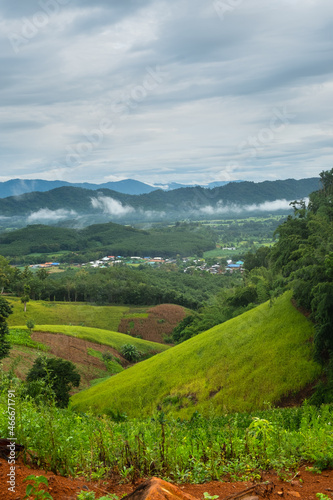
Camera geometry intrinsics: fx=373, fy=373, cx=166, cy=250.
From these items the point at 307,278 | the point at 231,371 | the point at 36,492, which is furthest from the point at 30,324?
the point at 36,492

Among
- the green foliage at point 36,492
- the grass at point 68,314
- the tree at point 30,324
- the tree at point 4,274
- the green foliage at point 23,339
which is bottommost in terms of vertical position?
the grass at point 68,314

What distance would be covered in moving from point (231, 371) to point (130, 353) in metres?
31.8

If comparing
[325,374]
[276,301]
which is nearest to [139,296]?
[276,301]

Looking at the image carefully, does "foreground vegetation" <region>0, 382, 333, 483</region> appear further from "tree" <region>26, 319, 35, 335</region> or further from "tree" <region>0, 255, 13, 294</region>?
"tree" <region>0, 255, 13, 294</region>

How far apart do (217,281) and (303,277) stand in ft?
327

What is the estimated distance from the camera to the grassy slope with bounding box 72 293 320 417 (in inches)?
753

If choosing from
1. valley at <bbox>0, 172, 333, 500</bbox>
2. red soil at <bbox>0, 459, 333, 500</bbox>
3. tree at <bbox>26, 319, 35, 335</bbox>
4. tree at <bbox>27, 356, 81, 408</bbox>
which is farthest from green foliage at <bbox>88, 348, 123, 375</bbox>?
red soil at <bbox>0, 459, 333, 500</bbox>

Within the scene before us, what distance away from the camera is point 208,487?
5234 millimetres

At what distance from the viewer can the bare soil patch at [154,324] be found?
6881 cm

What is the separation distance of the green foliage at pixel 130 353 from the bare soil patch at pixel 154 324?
14258mm

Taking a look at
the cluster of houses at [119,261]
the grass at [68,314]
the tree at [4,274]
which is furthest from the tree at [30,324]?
the cluster of houses at [119,261]

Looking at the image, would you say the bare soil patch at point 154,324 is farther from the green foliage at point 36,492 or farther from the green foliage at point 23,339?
the green foliage at point 36,492

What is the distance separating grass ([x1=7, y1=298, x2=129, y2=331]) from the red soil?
62.5 metres

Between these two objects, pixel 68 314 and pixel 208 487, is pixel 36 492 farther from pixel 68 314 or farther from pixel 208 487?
pixel 68 314
